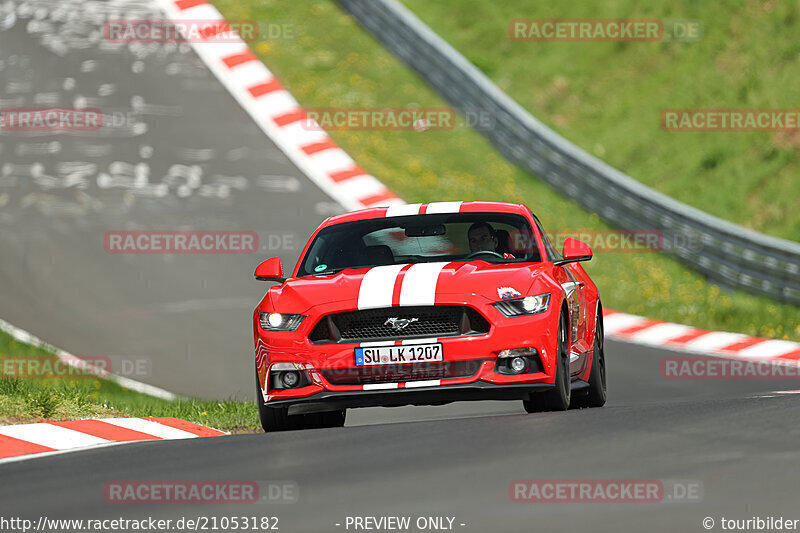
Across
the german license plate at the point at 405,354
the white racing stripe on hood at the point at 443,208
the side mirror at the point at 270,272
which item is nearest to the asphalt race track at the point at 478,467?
the german license plate at the point at 405,354

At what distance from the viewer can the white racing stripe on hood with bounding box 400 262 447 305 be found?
27.3ft

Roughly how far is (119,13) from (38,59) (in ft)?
7.16

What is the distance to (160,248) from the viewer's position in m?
16.7

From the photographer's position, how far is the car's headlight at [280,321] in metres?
8.55

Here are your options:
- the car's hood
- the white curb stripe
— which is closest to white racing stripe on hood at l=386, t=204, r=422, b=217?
the car's hood

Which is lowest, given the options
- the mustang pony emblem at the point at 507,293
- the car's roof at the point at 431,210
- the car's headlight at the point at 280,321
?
the car's headlight at the point at 280,321

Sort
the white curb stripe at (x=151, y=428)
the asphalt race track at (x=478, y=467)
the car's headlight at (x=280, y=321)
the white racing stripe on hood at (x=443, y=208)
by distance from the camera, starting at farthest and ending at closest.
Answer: the white racing stripe on hood at (x=443, y=208)
the white curb stripe at (x=151, y=428)
the car's headlight at (x=280, y=321)
the asphalt race track at (x=478, y=467)

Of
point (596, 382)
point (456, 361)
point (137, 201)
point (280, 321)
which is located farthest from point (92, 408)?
point (137, 201)

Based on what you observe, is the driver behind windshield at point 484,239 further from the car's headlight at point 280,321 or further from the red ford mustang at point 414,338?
the car's headlight at point 280,321

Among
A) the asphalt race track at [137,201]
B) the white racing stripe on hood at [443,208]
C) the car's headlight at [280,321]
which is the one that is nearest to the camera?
the car's headlight at [280,321]

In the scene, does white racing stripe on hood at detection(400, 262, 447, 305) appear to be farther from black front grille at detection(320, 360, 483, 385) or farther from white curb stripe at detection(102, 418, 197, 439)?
white curb stripe at detection(102, 418, 197, 439)

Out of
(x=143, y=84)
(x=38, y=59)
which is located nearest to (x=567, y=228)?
(x=143, y=84)

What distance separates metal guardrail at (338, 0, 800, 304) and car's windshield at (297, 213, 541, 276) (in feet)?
22.9

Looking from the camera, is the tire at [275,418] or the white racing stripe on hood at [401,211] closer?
the tire at [275,418]
